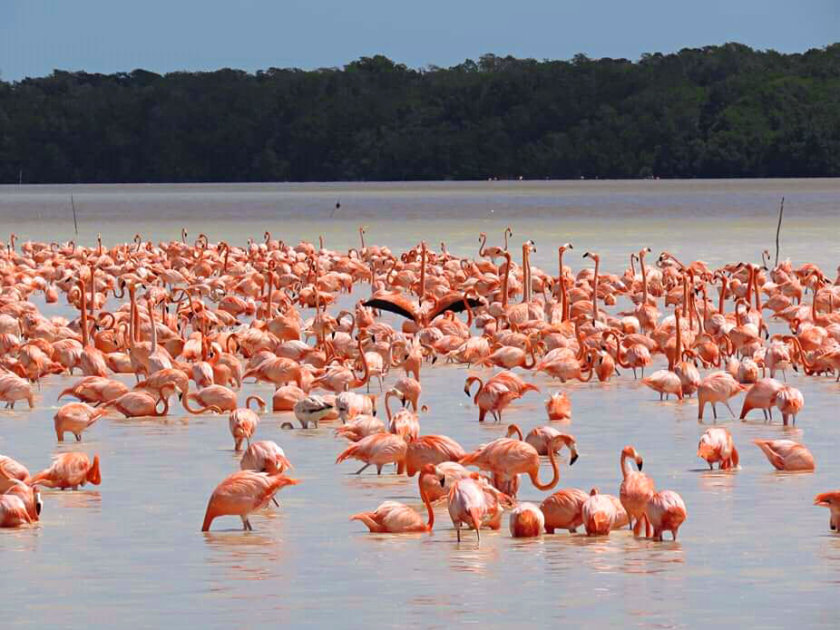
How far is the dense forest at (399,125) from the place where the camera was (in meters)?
119


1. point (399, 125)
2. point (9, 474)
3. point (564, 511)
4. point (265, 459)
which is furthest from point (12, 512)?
point (399, 125)

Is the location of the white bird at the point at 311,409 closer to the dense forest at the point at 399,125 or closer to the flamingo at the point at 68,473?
the flamingo at the point at 68,473

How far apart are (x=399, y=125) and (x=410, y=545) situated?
395 feet

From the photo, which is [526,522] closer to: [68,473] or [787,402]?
[68,473]

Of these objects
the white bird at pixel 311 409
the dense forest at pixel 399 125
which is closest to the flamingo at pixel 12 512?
the white bird at pixel 311 409

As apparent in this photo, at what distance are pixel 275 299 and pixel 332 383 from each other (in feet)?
20.9

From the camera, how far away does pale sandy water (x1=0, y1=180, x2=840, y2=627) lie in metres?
6.67

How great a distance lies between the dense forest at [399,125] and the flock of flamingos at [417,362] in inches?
3794

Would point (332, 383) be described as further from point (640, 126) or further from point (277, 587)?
point (640, 126)

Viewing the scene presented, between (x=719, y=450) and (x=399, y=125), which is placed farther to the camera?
(x=399, y=125)

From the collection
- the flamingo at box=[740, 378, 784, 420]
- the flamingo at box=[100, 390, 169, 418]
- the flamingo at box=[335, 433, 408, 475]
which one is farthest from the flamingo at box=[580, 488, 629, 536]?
the flamingo at box=[100, 390, 169, 418]

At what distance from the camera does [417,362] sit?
13359mm

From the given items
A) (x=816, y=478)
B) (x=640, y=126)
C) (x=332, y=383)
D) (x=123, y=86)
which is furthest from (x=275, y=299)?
(x=123, y=86)

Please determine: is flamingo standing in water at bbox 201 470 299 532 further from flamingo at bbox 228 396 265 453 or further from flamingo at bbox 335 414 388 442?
flamingo at bbox 228 396 265 453
